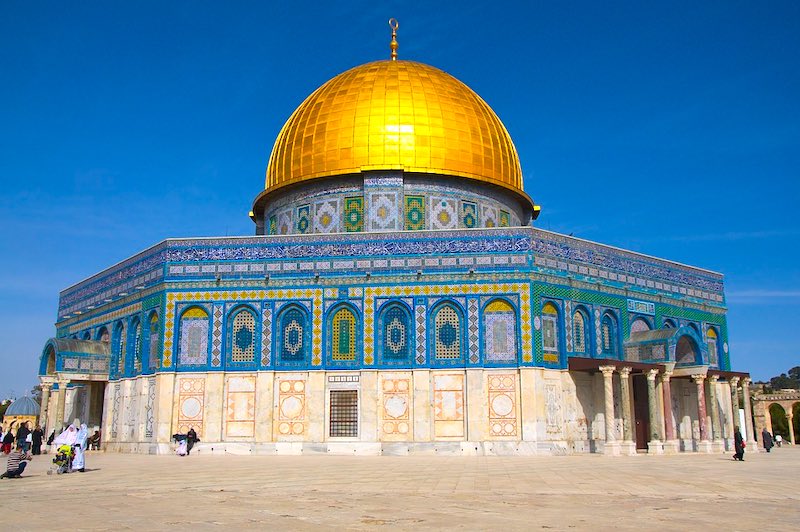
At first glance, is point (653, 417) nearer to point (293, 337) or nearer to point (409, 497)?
point (293, 337)

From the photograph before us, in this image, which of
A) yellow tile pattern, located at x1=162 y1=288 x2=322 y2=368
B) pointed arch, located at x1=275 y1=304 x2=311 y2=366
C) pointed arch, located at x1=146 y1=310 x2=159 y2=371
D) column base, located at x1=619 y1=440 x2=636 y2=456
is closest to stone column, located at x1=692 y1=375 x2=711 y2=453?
column base, located at x1=619 y1=440 x2=636 y2=456

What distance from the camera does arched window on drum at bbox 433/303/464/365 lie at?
82.5ft

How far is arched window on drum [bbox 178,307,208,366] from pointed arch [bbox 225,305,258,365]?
77 centimetres

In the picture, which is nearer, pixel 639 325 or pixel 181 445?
pixel 181 445

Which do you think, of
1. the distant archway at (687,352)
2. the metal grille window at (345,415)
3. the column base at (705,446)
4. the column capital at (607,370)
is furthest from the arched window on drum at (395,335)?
the column base at (705,446)

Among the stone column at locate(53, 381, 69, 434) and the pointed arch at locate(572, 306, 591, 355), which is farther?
the stone column at locate(53, 381, 69, 434)

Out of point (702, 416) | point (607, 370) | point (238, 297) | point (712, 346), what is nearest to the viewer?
point (607, 370)

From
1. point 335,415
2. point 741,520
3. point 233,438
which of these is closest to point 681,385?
point 335,415

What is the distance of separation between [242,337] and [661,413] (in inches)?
538

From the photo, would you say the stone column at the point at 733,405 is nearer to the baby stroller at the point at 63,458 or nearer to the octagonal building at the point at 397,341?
the octagonal building at the point at 397,341

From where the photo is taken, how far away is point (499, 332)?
2506 centimetres

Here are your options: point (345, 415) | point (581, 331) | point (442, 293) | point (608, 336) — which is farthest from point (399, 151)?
point (345, 415)

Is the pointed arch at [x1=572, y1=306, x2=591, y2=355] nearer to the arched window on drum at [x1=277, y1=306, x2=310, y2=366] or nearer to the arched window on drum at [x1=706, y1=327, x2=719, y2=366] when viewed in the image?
the arched window on drum at [x1=706, y1=327, x2=719, y2=366]

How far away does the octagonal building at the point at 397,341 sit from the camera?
978 inches
